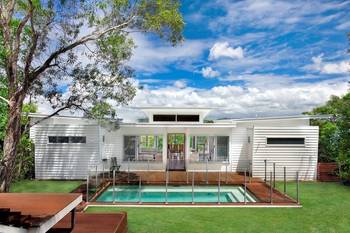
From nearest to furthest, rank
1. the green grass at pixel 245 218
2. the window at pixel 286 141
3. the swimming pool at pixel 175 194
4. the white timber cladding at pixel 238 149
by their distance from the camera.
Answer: the green grass at pixel 245 218, the swimming pool at pixel 175 194, the window at pixel 286 141, the white timber cladding at pixel 238 149

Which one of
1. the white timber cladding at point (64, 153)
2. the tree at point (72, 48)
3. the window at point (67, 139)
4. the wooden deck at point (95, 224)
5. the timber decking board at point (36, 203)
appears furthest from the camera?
the window at point (67, 139)

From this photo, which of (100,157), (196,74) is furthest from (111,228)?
(196,74)

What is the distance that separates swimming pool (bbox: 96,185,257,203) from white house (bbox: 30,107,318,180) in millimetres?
2737

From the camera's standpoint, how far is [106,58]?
40.3 ft

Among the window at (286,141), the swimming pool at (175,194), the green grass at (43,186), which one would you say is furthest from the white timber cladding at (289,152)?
the green grass at (43,186)

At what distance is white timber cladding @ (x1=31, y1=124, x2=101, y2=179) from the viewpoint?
1619 centimetres

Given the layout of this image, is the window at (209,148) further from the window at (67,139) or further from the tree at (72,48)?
the tree at (72,48)

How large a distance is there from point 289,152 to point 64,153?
11.1 meters

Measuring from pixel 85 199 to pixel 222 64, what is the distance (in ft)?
65.5

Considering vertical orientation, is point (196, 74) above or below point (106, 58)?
above

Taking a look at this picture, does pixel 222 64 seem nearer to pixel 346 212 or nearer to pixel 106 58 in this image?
pixel 106 58

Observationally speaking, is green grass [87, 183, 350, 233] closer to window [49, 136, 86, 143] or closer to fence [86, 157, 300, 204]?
fence [86, 157, 300, 204]

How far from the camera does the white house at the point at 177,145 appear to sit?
53.3 feet

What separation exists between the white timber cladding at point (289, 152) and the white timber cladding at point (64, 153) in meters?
7.94
